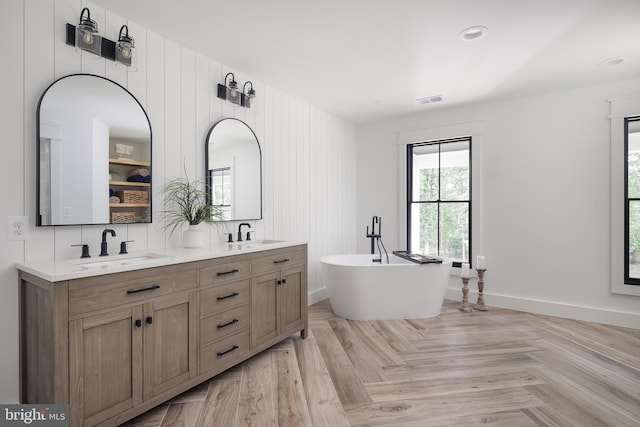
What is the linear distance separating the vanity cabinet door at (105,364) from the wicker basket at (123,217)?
0.72 meters

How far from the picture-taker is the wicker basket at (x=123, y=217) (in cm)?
217

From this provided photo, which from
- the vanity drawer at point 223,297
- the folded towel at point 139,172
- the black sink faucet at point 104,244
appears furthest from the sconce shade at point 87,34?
the vanity drawer at point 223,297

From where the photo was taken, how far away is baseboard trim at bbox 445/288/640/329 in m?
3.34

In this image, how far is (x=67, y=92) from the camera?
196 centimetres

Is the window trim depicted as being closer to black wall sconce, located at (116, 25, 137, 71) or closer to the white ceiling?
the white ceiling

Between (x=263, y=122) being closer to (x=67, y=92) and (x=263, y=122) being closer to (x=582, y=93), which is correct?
(x=67, y=92)

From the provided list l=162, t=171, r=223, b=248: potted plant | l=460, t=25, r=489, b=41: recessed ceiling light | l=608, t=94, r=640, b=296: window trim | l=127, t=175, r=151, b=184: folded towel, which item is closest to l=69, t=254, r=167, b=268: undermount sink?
l=162, t=171, r=223, b=248: potted plant

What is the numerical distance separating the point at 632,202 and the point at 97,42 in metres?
4.91

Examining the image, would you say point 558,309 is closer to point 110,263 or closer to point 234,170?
point 234,170

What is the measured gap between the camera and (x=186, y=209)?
2.54 metres

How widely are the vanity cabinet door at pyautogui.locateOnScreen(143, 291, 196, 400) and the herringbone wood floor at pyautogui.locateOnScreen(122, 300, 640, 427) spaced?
203 millimetres

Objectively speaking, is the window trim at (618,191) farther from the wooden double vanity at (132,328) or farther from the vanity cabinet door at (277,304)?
the wooden double vanity at (132,328)

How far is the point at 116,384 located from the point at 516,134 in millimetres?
4461

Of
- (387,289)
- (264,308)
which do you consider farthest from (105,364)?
(387,289)
